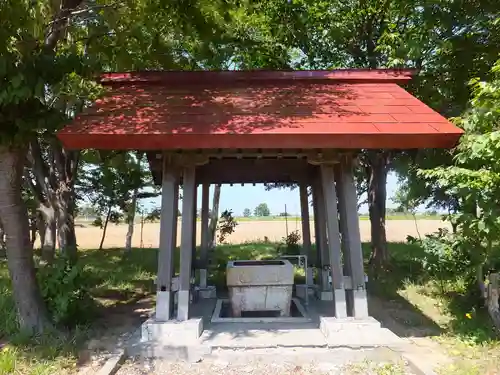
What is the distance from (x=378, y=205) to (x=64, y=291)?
313 inches

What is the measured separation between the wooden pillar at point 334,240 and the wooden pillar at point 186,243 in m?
1.82

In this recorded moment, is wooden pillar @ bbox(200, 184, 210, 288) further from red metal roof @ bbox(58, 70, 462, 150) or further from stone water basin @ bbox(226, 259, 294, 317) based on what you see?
red metal roof @ bbox(58, 70, 462, 150)

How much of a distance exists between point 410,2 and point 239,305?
6417 millimetres

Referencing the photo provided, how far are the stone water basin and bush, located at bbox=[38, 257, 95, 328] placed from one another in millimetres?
2169

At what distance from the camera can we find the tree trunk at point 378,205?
35.9ft

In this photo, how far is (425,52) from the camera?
8.12 meters

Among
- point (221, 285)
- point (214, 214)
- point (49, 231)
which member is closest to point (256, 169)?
point (221, 285)

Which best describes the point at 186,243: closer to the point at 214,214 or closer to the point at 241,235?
the point at 214,214

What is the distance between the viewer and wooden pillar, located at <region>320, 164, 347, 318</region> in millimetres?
5582

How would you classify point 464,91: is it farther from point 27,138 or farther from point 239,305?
point 27,138

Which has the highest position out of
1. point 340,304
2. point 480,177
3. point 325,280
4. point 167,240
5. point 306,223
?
point 480,177

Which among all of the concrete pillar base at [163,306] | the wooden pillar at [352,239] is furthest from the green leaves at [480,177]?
the concrete pillar base at [163,306]

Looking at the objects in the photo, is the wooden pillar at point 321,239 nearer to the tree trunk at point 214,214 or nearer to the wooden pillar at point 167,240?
the wooden pillar at point 167,240

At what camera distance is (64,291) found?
584 cm
